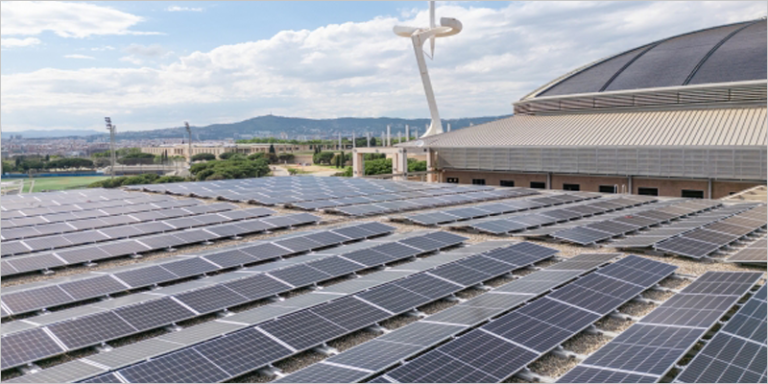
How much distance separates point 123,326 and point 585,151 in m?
41.5

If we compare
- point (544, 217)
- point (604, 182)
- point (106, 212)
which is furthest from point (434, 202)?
point (604, 182)

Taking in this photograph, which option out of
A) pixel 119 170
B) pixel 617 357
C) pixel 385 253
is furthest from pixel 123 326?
pixel 119 170

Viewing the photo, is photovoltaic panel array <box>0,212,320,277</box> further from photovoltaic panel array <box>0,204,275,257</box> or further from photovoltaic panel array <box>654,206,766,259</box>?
photovoltaic panel array <box>654,206,766,259</box>

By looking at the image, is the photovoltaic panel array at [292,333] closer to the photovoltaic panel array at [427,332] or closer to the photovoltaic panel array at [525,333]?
the photovoltaic panel array at [427,332]

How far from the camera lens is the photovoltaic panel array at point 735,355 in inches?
331

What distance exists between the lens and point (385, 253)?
16922 millimetres

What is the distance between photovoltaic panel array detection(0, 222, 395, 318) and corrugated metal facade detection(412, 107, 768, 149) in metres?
31.9

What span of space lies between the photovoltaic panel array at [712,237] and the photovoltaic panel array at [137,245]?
47.2 feet

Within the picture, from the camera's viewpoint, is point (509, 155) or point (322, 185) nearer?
point (322, 185)

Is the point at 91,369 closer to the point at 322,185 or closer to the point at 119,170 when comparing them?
the point at 322,185

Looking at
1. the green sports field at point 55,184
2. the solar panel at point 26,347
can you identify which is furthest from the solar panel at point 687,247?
the green sports field at point 55,184

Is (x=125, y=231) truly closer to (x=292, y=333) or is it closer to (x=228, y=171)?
(x=292, y=333)

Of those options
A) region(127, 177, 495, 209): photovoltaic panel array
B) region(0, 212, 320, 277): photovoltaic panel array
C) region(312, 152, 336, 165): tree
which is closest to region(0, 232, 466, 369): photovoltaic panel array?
region(0, 212, 320, 277): photovoltaic panel array

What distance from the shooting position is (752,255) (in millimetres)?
16312
